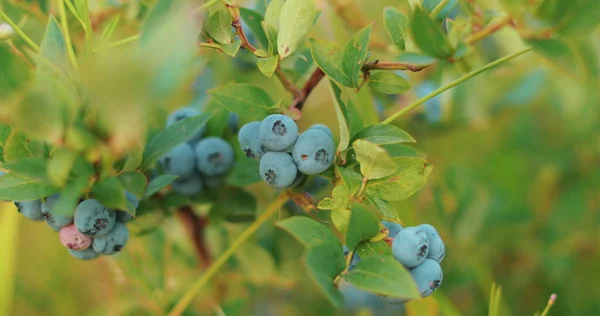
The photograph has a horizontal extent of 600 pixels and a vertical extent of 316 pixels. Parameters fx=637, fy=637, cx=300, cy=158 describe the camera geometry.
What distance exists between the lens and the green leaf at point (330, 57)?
71 centimetres

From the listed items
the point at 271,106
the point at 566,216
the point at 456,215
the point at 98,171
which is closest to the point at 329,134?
the point at 271,106

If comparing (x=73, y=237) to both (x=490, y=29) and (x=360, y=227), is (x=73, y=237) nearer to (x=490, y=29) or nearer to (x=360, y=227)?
(x=360, y=227)

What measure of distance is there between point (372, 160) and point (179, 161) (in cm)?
37

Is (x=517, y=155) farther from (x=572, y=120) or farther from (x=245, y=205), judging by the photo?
(x=245, y=205)

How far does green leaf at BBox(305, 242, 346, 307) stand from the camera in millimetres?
584

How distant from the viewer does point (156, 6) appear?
548 millimetres

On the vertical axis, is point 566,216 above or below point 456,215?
below

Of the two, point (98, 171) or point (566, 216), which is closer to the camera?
point (98, 171)

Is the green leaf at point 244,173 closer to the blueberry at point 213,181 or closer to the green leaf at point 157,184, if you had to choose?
the blueberry at point 213,181

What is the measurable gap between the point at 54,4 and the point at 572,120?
123 cm

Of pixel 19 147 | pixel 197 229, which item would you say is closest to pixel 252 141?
pixel 19 147

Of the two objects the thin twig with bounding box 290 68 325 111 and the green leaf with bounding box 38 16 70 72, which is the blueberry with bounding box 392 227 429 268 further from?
the green leaf with bounding box 38 16 70 72

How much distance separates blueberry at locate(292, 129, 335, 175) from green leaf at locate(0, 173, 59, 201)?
0.26 meters

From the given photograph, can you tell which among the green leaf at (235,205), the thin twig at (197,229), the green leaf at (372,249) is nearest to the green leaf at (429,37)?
the green leaf at (372,249)
